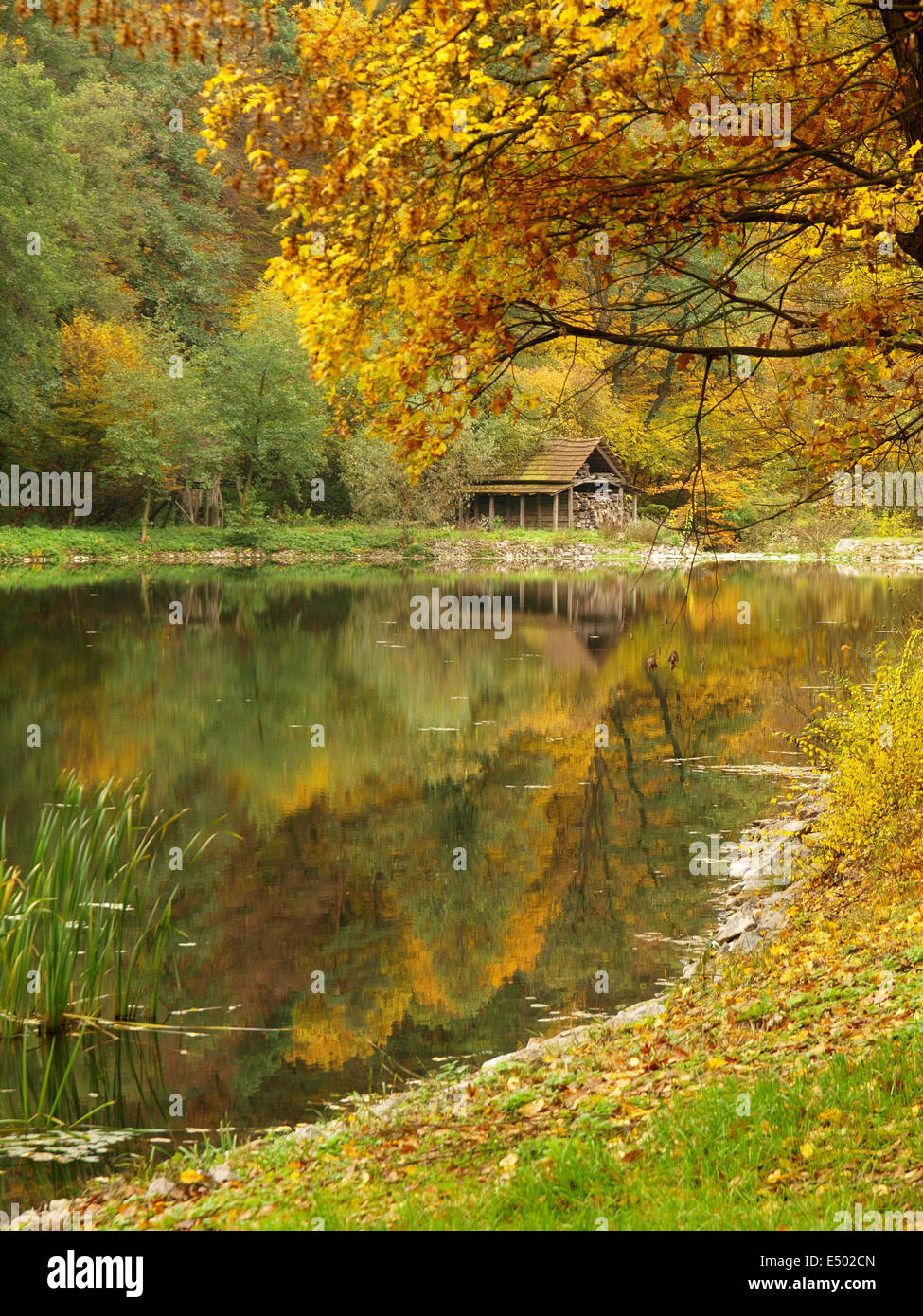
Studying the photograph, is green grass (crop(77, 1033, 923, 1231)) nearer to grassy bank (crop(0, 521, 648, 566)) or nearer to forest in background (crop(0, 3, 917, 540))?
forest in background (crop(0, 3, 917, 540))

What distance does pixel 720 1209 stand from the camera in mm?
4723

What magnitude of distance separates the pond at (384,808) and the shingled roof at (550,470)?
89.1ft

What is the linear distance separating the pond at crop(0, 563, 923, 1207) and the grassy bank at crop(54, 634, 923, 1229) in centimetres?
106

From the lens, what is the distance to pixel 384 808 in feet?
54.0

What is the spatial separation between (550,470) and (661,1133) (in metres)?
58.8

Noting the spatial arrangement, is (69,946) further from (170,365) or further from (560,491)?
(560,491)

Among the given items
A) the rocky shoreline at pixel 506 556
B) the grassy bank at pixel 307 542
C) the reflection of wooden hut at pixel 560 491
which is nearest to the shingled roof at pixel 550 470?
the reflection of wooden hut at pixel 560 491

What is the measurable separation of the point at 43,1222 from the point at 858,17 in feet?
30.3

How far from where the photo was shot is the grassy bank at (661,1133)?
Result: 4.94 meters

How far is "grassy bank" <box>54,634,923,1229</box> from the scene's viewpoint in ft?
16.2

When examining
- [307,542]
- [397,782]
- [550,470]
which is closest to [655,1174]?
[397,782]

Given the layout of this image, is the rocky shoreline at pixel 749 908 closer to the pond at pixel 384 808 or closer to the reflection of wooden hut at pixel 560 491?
the pond at pixel 384 808

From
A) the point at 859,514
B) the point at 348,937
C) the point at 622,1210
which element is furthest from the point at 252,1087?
the point at 859,514

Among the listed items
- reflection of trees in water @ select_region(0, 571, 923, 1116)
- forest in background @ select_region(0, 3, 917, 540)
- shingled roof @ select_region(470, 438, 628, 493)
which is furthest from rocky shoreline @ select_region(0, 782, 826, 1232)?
shingled roof @ select_region(470, 438, 628, 493)
